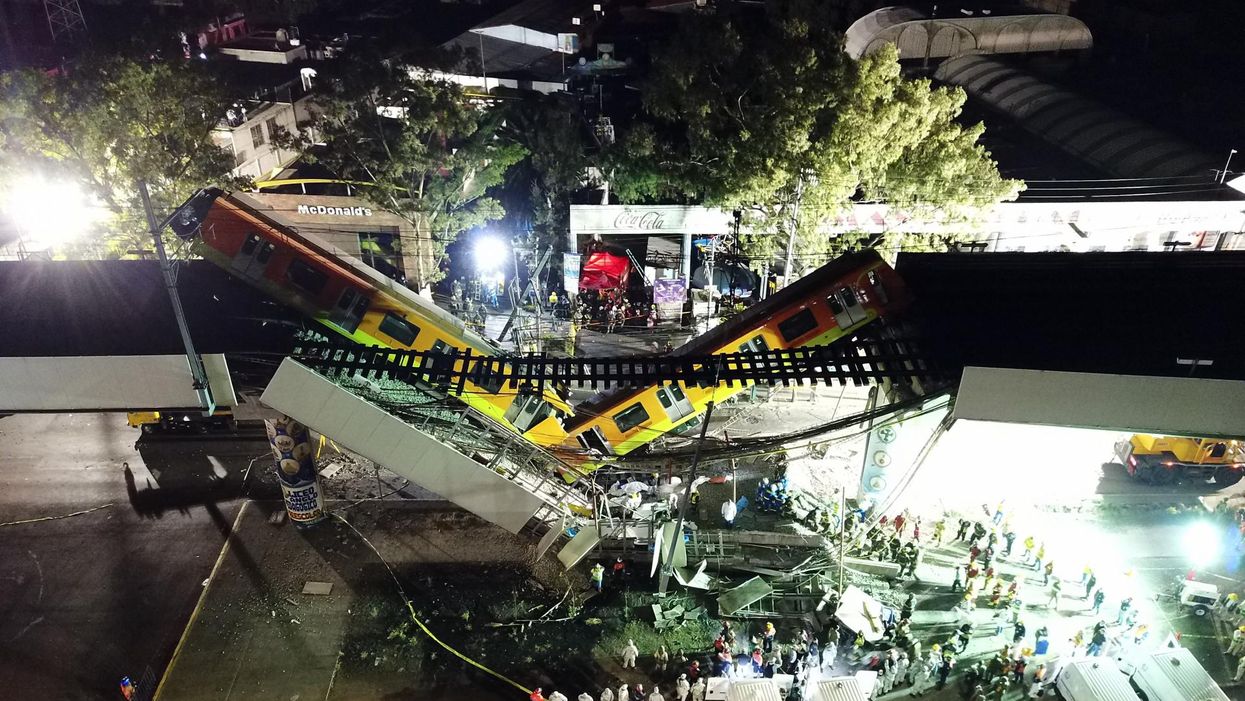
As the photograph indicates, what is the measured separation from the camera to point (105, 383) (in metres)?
13.9

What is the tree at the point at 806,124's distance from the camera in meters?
16.8

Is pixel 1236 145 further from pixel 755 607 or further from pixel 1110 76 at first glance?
pixel 755 607

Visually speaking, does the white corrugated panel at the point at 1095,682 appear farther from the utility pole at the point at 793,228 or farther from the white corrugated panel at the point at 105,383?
the white corrugated panel at the point at 105,383

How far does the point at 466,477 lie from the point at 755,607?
21.9 feet

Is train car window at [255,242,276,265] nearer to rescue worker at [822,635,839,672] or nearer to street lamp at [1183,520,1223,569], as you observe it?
rescue worker at [822,635,839,672]

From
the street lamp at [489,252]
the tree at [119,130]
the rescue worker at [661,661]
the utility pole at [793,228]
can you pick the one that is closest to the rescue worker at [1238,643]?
the rescue worker at [661,661]

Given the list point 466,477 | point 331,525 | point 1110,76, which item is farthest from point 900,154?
point 1110,76

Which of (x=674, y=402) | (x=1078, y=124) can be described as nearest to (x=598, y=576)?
(x=674, y=402)

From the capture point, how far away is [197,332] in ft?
49.7

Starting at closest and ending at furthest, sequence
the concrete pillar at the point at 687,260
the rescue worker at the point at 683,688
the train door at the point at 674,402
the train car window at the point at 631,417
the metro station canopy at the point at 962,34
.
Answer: the rescue worker at the point at 683,688, the train door at the point at 674,402, the train car window at the point at 631,417, the concrete pillar at the point at 687,260, the metro station canopy at the point at 962,34

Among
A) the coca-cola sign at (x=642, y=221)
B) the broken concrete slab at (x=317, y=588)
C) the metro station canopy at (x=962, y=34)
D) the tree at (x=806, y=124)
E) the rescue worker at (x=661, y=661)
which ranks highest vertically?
the metro station canopy at (x=962, y=34)

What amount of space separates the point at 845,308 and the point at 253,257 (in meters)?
13.3

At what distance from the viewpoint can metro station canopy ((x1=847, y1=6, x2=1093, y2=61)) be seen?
3612 cm

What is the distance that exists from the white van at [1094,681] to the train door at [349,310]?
15945 mm
